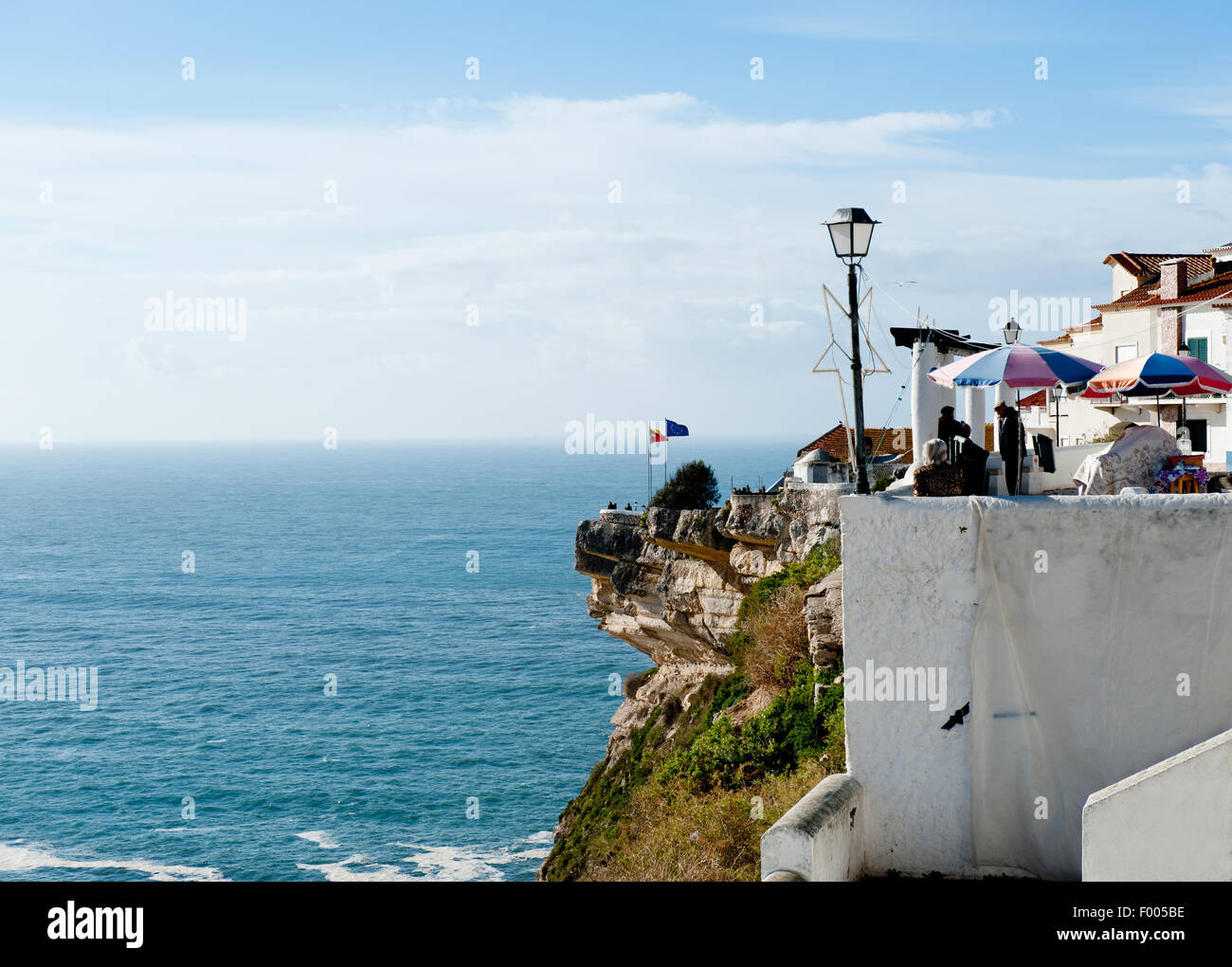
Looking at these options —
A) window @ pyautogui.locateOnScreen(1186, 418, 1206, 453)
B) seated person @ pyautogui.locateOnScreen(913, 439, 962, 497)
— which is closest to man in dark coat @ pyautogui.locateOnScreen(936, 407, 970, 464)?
seated person @ pyautogui.locateOnScreen(913, 439, 962, 497)

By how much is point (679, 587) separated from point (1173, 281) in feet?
80.5

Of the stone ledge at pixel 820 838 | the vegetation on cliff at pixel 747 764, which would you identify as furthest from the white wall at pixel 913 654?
the vegetation on cliff at pixel 747 764

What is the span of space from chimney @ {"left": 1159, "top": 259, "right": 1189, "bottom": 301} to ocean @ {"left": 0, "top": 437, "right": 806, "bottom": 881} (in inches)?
1227

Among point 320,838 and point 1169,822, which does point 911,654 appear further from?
point 320,838

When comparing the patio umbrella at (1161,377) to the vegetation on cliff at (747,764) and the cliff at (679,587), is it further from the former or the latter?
the cliff at (679,587)

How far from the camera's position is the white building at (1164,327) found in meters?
38.1

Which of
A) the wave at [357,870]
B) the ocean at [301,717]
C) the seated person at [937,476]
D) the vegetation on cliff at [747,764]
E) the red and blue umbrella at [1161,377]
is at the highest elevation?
the red and blue umbrella at [1161,377]

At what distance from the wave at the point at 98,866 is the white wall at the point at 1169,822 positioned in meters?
38.2

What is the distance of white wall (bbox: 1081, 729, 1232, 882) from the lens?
276 inches

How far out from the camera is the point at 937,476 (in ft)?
30.5

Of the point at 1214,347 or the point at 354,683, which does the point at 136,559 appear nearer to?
the point at 354,683
